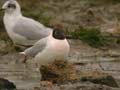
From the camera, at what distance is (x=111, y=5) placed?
19.2m

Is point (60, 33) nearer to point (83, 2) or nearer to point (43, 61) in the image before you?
point (43, 61)

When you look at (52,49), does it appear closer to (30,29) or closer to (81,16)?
(30,29)

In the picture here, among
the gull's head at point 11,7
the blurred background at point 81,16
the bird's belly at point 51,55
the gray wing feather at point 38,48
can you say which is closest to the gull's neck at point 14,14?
the gull's head at point 11,7

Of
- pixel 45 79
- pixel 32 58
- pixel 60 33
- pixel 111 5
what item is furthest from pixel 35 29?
pixel 111 5

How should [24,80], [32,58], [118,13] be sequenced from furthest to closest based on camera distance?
[118,13] → [32,58] → [24,80]

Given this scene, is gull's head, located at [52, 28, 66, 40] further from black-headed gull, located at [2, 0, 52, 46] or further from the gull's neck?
the gull's neck

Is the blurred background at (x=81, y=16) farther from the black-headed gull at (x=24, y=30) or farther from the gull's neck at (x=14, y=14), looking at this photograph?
the black-headed gull at (x=24, y=30)

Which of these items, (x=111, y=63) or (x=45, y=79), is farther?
(x=111, y=63)

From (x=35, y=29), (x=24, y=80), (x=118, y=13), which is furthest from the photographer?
(x=118, y=13)

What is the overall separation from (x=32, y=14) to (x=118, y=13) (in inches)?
91.9

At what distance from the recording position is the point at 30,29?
14656 millimetres

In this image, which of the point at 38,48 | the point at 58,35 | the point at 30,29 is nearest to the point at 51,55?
the point at 58,35

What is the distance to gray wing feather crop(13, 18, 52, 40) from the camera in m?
14.4

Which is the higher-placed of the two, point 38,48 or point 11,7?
point 11,7
